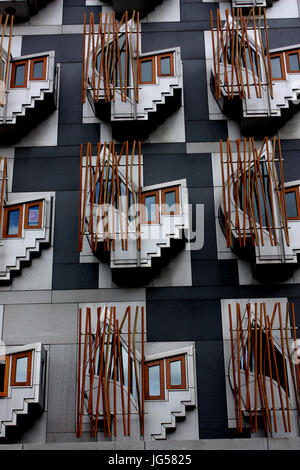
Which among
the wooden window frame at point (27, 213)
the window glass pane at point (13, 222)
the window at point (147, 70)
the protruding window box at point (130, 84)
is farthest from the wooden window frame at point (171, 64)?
the window glass pane at point (13, 222)

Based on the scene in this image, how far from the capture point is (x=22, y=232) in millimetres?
20547

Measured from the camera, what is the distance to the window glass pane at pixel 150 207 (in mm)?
20328

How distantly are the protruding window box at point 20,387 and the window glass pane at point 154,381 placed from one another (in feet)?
8.62

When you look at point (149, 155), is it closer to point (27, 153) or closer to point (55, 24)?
point (27, 153)

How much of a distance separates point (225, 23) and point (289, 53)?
2.48 meters

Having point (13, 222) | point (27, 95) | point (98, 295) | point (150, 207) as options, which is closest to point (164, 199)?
point (150, 207)

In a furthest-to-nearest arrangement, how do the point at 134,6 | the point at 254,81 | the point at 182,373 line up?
the point at 134,6, the point at 254,81, the point at 182,373

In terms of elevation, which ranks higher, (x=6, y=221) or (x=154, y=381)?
(x=6, y=221)

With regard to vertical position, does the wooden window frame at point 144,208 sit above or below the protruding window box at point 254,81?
below

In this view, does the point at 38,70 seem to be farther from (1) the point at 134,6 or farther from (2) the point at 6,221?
(2) the point at 6,221

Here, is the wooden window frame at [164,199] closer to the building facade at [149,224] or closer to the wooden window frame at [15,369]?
the building facade at [149,224]

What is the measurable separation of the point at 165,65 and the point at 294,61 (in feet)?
12.7

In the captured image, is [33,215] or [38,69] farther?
[38,69]

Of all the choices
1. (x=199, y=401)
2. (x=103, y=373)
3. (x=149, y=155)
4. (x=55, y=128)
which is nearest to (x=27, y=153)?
(x=55, y=128)
